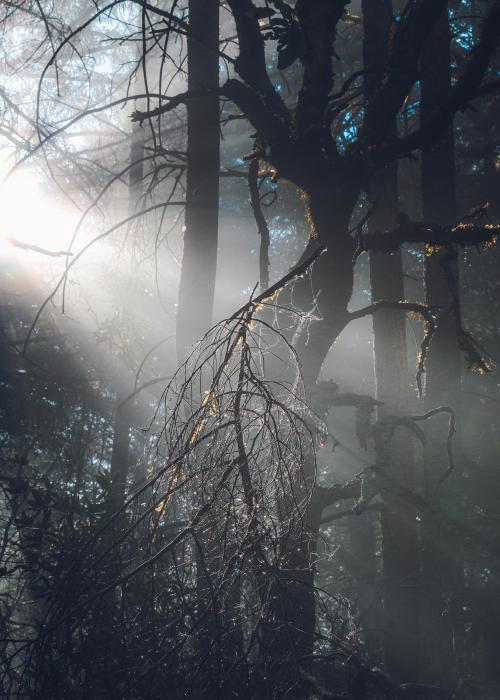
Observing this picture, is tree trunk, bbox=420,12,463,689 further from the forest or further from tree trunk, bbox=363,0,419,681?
tree trunk, bbox=363,0,419,681

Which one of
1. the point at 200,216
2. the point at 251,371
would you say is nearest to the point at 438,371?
the point at 200,216

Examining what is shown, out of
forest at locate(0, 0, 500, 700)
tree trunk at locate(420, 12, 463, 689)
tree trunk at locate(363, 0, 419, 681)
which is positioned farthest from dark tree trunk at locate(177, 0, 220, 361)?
tree trunk at locate(420, 12, 463, 689)

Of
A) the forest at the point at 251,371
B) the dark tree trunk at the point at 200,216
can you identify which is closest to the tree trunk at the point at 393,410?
the forest at the point at 251,371

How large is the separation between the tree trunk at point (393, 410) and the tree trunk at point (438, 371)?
306 millimetres

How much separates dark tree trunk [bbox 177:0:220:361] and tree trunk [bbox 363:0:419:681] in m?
2.40

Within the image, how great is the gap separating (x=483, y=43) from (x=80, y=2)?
9.14 m

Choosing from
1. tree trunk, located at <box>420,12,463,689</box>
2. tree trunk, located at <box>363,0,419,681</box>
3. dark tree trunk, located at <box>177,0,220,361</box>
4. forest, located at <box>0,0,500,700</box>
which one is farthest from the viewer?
tree trunk, located at <box>420,12,463,689</box>

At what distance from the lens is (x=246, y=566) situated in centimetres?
226

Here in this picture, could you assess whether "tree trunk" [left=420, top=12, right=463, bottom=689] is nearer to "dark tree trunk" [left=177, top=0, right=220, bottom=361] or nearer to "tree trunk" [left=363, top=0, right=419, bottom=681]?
"tree trunk" [left=363, top=0, right=419, bottom=681]

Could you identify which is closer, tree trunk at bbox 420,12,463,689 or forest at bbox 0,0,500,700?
forest at bbox 0,0,500,700

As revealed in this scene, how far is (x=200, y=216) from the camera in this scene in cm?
472

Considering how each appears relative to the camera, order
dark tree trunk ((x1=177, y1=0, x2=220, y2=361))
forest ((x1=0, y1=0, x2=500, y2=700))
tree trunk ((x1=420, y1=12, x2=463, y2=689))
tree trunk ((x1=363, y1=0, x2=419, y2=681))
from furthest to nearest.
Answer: tree trunk ((x1=420, y1=12, x2=463, y2=689)) < tree trunk ((x1=363, y1=0, x2=419, y2=681)) < dark tree trunk ((x1=177, y1=0, x2=220, y2=361)) < forest ((x1=0, y1=0, x2=500, y2=700))

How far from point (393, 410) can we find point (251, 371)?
5246mm

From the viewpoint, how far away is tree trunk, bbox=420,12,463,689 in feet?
22.7
